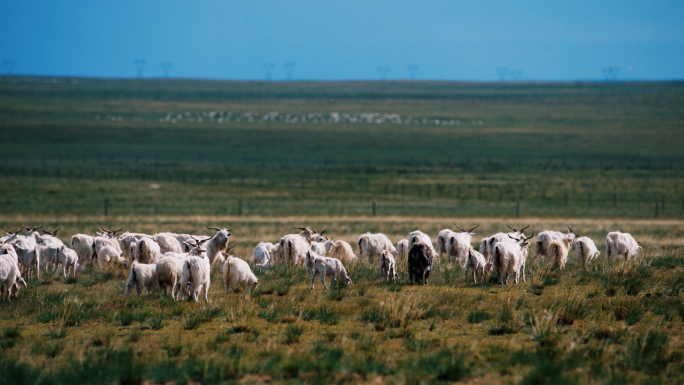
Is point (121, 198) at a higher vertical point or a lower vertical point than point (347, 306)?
lower

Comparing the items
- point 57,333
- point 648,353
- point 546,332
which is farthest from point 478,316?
point 57,333

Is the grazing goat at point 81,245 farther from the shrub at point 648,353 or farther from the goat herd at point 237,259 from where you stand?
the shrub at point 648,353

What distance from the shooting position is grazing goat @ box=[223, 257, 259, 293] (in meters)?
14.3

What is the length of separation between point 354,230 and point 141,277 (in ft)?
70.0

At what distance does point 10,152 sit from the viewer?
315 feet

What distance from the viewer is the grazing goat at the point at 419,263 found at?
1516 centimetres

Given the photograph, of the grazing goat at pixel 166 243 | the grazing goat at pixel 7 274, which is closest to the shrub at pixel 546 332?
the grazing goat at pixel 7 274

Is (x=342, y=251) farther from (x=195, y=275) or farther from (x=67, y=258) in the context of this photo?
(x=67, y=258)

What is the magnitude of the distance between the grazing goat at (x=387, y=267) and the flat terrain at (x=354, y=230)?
2.58 ft

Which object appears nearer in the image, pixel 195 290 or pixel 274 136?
pixel 195 290

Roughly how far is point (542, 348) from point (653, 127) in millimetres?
131872

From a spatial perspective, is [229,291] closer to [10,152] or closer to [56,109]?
[10,152]

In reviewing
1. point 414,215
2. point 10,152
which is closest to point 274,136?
point 10,152

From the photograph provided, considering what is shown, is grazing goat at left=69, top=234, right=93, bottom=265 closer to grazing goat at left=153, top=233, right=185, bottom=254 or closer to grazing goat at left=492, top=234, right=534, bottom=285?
grazing goat at left=153, top=233, right=185, bottom=254
